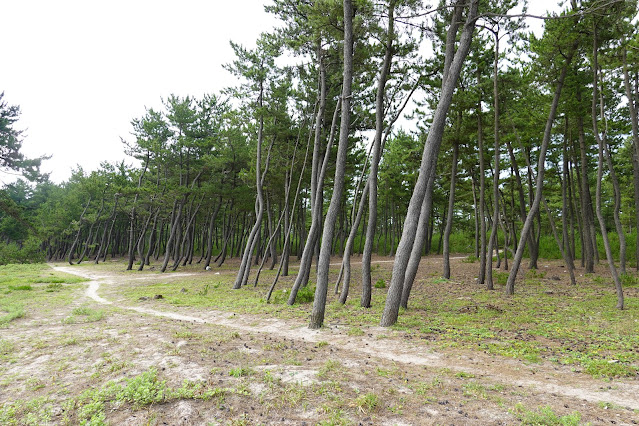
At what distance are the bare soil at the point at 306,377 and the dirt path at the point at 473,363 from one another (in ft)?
0.06

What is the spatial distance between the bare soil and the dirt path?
0.06ft

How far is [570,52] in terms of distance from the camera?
10719 millimetres

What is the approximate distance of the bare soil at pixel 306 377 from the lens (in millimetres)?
3619

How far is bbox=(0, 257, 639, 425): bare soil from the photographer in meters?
3.62

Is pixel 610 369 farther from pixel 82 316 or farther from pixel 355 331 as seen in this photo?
pixel 82 316

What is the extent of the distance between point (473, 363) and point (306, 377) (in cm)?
287

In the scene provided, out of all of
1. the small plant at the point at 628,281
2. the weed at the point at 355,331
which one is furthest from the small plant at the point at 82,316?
the small plant at the point at 628,281

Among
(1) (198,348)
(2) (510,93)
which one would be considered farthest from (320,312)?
(2) (510,93)

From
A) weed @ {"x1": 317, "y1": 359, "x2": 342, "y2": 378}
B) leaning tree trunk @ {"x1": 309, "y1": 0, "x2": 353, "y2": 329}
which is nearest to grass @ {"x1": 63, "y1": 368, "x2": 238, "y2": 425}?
weed @ {"x1": 317, "y1": 359, "x2": 342, "y2": 378}

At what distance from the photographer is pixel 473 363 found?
17.3 feet

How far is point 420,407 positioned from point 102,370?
486 centimetres

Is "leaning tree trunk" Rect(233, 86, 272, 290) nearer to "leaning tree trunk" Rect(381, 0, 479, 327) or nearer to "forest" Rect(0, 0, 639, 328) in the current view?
"forest" Rect(0, 0, 639, 328)

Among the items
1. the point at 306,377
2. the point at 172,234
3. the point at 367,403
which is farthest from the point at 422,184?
the point at 172,234

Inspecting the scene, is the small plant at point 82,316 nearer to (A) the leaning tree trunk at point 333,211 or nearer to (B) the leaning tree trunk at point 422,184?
(A) the leaning tree trunk at point 333,211
